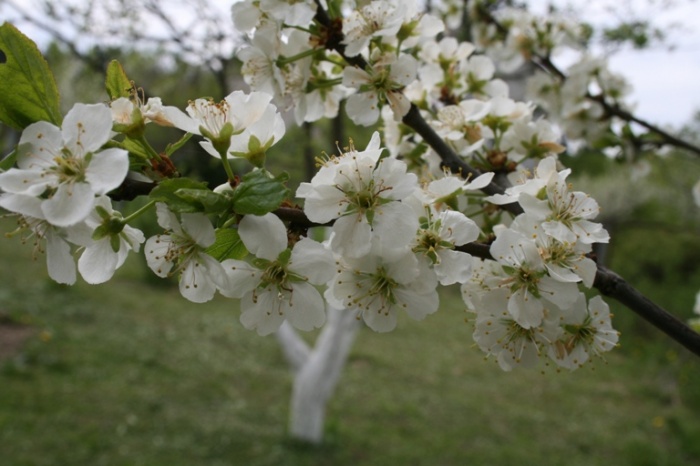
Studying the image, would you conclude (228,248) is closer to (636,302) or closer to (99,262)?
(99,262)

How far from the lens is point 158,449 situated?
4055mm

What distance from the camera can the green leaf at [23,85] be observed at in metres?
0.75

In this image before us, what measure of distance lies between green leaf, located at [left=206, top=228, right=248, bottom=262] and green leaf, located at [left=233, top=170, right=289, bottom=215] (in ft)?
0.25

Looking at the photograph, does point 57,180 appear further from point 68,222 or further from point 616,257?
point 616,257

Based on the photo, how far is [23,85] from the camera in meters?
0.75

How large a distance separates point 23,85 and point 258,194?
1.10 ft

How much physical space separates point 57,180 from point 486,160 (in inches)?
31.9

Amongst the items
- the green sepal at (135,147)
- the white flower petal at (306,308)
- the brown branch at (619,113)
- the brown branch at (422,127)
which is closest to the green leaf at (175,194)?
the green sepal at (135,147)

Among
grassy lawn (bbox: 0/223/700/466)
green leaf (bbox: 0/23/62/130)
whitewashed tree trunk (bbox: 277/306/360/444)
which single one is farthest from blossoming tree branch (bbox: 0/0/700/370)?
whitewashed tree trunk (bbox: 277/306/360/444)

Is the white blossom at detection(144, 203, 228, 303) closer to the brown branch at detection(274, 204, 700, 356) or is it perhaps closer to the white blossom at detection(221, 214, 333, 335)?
the white blossom at detection(221, 214, 333, 335)

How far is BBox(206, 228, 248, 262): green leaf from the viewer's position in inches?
31.1

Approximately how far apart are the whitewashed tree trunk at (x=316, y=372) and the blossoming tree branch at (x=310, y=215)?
321 centimetres

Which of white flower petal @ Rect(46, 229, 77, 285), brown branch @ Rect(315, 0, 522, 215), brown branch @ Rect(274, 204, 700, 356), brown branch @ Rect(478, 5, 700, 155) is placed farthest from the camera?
brown branch @ Rect(478, 5, 700, 155)

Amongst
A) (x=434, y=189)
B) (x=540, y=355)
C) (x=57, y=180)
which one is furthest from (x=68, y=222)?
(x=540, y=355)
